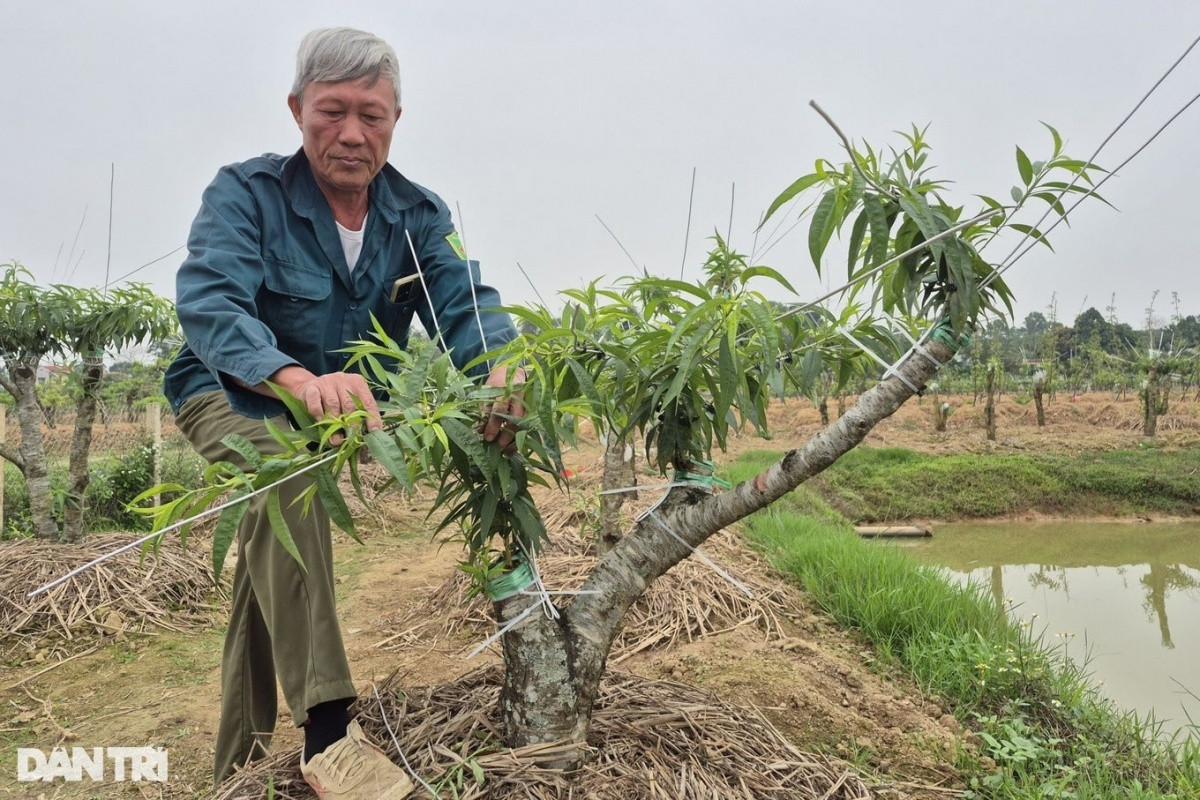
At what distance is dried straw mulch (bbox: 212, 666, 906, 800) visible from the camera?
1690 mm

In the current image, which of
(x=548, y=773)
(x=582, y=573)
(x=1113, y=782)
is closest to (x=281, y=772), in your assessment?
(x=548, y=773)

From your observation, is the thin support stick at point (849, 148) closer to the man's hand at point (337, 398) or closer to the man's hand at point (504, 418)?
the man's hand at point (504, 418)

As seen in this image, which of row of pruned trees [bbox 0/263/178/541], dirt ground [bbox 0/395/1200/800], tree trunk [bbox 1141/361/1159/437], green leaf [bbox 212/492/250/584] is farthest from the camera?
tree trunk [bbox 1141/361/1159/437]

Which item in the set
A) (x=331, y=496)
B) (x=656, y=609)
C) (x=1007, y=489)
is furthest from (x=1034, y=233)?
(x=1007, y=489)

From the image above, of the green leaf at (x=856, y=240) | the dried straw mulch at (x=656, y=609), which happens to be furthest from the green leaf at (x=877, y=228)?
the dried straw mulch at (x=656, y=609)

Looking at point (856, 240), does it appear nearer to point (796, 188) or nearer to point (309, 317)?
point (796, 188)

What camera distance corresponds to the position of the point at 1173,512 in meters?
11.1

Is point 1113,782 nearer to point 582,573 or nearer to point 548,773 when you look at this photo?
point 548,773

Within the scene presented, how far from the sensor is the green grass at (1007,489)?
1104cm

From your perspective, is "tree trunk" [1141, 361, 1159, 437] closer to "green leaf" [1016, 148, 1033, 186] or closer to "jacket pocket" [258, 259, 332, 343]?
"green leaf" [1016, 148, 1033, 186]

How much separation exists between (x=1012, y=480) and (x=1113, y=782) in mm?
10374

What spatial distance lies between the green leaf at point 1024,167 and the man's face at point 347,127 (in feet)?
5.05

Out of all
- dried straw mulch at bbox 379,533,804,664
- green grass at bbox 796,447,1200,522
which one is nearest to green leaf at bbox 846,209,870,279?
dried straw mulch at bbox 379,533,804,664

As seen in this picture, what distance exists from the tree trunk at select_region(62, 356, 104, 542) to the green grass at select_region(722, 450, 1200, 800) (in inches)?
174
